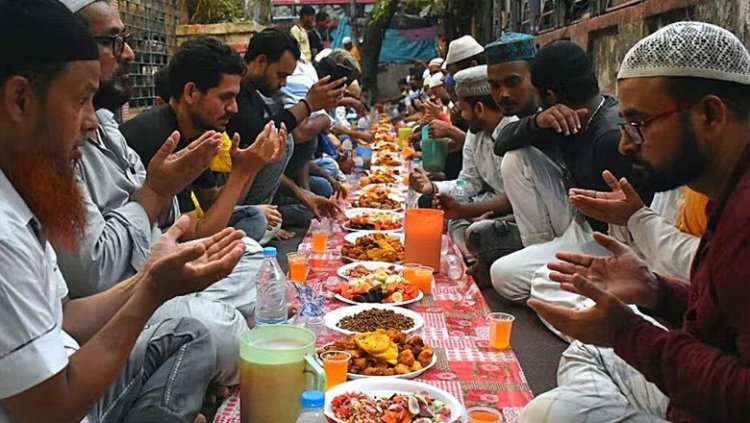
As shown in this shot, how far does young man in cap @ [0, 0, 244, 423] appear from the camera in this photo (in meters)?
1.38

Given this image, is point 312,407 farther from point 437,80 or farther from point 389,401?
point 437,80

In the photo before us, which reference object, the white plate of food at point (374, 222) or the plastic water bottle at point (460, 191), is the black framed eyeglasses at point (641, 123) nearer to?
the white plate of food at point (374, 222)

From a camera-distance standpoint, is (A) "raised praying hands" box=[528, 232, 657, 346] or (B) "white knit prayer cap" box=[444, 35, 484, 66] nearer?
(A) "raised praying hands" box=[528, 232, 657, 346]

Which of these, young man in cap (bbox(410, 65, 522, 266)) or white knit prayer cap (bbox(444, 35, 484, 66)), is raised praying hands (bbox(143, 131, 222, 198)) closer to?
young man in cap (bbox(410, 65, 522, 266))

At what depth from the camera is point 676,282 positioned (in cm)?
219

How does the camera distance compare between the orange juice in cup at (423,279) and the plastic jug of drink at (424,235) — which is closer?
the orange juice in cup at (423,279)

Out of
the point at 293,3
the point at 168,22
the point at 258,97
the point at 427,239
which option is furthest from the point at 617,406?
the point at 293,3

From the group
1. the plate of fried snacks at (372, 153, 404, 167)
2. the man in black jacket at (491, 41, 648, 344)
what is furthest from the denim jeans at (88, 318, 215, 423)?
the plate of fried snacks at (372, 153, 404, 167)

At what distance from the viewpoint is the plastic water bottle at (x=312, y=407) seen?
154cm

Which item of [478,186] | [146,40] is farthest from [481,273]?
[146,40]

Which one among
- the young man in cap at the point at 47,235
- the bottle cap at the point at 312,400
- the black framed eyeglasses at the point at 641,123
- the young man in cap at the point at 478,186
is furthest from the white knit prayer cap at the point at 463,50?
the bottle cap at the point at 312,400

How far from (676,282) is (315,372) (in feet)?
4.11

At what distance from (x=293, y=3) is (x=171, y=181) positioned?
69.6 ft

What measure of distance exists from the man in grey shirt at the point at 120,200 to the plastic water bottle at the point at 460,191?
2.64 meters
